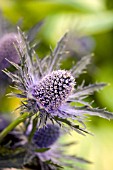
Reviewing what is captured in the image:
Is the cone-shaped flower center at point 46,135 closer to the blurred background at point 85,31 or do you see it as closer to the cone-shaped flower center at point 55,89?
the cone-shaped flower center at point 55,89

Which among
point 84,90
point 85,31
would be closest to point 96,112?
point 84,90

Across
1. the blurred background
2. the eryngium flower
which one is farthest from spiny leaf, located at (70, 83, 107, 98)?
the blurred background

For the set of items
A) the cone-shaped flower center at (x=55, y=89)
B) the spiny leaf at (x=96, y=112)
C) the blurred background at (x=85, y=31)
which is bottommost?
→ the spiny leaf at (x=96, y=112)

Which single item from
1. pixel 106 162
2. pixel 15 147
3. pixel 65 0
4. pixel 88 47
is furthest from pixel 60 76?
pixel 65 0

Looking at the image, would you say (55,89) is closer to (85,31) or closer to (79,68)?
(79,68)

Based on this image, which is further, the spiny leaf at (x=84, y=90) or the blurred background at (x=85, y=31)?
the blurred background at (x=85, y=31)

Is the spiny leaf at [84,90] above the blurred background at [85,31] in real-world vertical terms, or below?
below

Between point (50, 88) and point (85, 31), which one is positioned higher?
point (85, 31)

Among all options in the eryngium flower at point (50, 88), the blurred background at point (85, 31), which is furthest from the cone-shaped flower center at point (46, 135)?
the blurred background at point (85, 31)

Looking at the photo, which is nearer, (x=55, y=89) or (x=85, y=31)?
(x=55, y=89)
